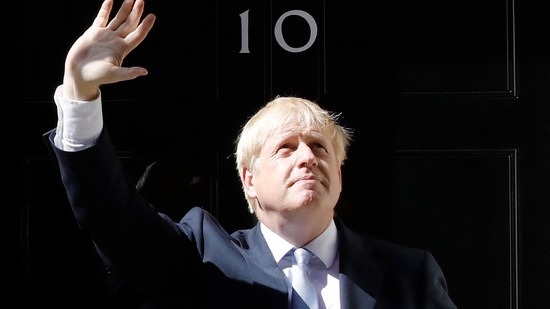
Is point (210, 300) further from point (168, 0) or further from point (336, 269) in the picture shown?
point (168, 0)

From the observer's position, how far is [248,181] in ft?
10.5

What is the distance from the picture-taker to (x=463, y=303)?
362cm

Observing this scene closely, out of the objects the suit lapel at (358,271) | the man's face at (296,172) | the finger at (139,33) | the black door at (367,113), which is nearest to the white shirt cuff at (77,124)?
the finger at (139,33)

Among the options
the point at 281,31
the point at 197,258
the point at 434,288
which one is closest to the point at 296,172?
the point at 197,258

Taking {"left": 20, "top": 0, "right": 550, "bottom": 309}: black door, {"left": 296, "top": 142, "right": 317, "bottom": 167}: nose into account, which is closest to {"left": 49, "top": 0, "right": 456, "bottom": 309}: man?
{"left": 296, "top": 142, "right": 317, "bottom": 167}: nose

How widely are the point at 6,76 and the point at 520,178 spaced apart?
170cm

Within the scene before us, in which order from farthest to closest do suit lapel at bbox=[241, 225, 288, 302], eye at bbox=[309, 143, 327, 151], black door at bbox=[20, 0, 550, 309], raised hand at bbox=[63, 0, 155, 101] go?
black door at bbox=[20, 0, 550, 309] < eye at bbox=[309, 143, 327, 151] < suit lapel at bbox=[241, 225, 288, 302] < raised hand at bbox=[63, 0, 155, 101]

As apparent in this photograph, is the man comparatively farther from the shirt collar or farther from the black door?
the black door

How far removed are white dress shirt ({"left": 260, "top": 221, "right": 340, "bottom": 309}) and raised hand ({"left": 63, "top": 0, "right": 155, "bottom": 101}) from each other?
0.68m

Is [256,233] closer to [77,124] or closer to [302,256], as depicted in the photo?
[302,256]

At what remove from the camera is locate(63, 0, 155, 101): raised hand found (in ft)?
8.54

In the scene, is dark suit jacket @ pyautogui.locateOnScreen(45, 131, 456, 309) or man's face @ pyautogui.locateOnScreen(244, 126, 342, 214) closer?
dark suit jacket @ pyautogui.locateOnScreen(45, 131, 456, 309)

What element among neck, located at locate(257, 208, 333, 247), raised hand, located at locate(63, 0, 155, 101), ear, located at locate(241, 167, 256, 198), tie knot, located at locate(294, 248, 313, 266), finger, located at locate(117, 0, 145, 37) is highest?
finger, located at locate(117, 0, 145, 37)

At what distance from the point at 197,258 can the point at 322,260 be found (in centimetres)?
34
